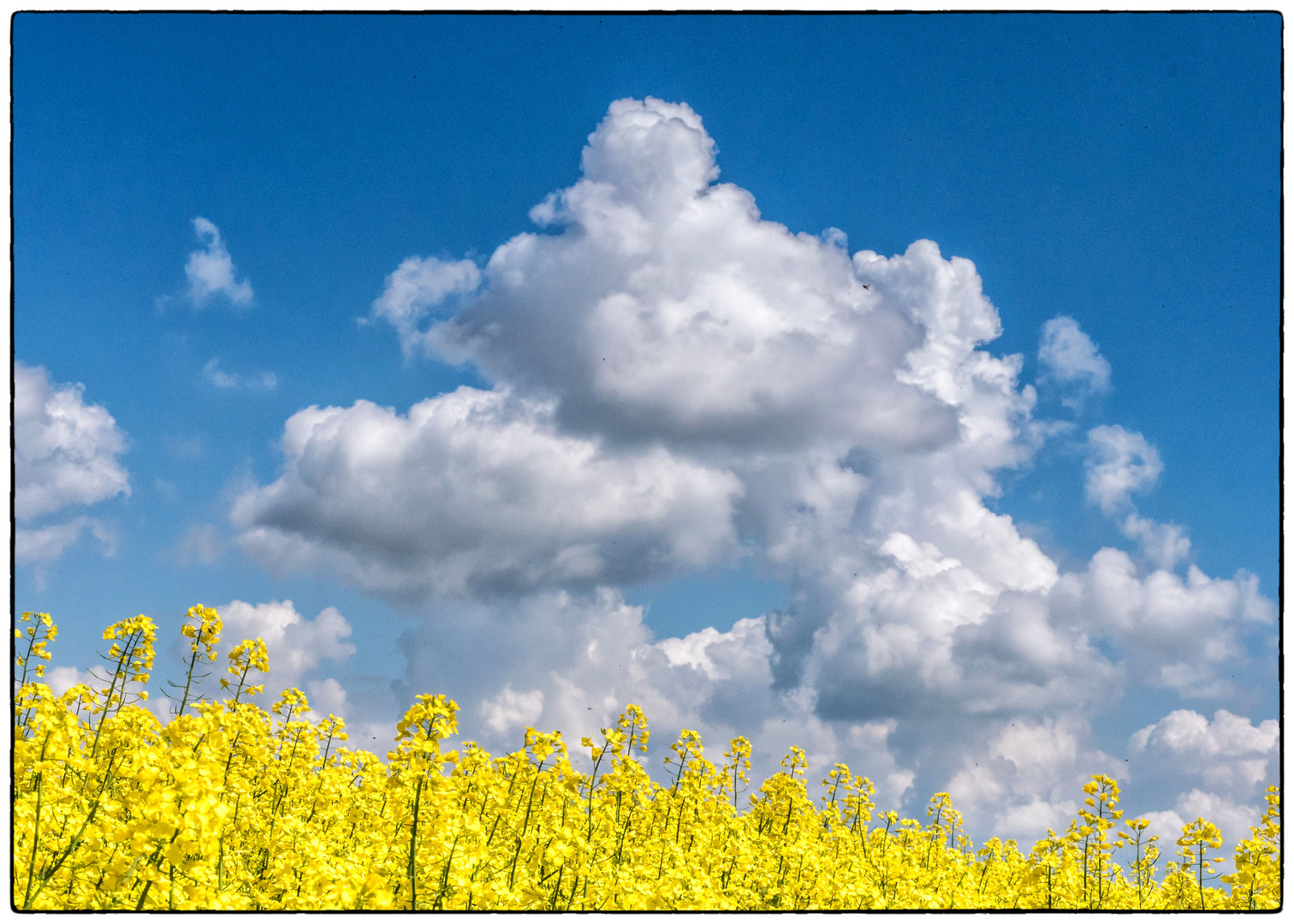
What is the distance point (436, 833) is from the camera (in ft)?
19.4

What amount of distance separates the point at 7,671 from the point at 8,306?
2.06 meters

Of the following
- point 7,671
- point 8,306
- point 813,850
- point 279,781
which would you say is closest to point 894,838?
point 813,850

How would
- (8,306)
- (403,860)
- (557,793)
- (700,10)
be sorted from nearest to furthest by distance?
(8,306), (700,10), (403,860), (557,793)

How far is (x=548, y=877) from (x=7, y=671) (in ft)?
15.0

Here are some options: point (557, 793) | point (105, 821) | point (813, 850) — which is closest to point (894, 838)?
point (813, 850)

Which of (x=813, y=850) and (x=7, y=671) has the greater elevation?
(x=7, y=671)

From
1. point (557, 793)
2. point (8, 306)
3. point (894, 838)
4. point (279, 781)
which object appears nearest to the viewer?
point (8, 306)

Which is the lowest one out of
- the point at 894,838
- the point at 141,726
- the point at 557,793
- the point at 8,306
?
the point at 894,838

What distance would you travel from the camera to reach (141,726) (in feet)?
25.1

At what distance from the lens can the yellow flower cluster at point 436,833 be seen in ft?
17.4

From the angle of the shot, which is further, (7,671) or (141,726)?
(141,726)

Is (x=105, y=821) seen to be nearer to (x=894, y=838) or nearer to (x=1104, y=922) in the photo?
(x=1104, y=922)

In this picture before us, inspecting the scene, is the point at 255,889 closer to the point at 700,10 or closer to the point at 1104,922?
the point at 1104,922

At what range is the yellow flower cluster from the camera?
530 cm
